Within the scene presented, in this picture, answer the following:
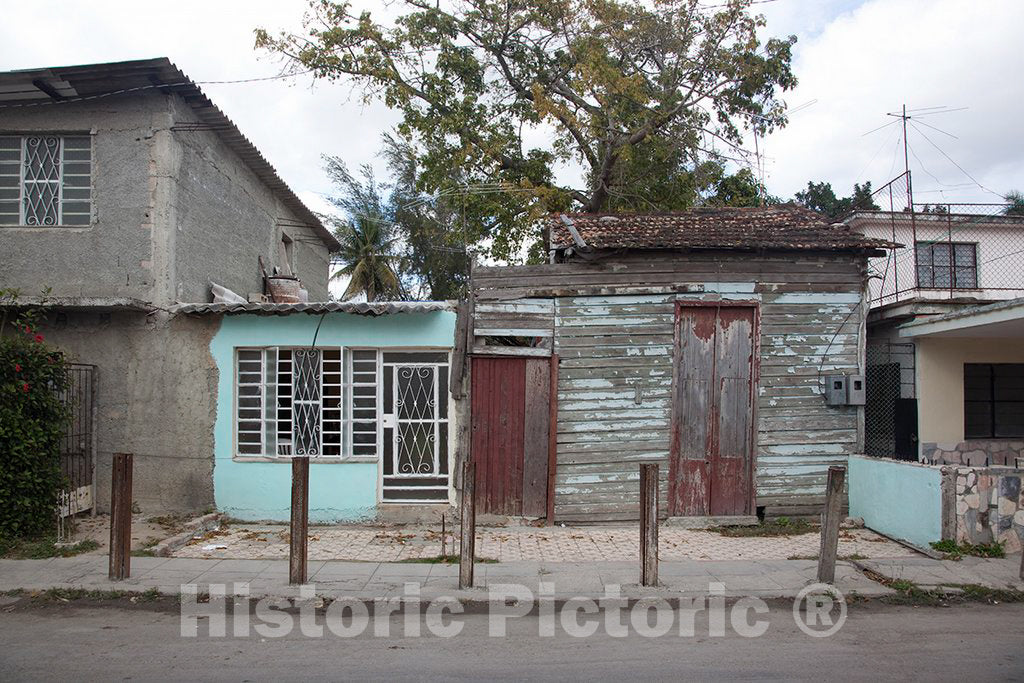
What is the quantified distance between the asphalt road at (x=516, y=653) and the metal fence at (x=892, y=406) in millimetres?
4762

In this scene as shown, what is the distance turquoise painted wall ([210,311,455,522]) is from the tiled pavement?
0.32 m

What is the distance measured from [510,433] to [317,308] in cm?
296

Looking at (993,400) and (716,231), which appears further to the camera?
(993,400)

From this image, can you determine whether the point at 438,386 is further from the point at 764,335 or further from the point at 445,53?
the point at 445,53

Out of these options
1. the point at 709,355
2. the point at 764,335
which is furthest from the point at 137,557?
the point at 764,335

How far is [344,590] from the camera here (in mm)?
6719

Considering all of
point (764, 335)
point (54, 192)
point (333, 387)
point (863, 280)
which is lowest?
point (333, 387)

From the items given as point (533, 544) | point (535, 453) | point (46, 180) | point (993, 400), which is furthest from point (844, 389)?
point (46, 180)

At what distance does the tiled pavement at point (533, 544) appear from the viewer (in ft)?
26.3

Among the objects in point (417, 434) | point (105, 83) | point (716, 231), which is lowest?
point (417, 434)

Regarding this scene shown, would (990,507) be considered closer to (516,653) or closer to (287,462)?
(516,653)

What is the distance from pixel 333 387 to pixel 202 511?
7.68 ft

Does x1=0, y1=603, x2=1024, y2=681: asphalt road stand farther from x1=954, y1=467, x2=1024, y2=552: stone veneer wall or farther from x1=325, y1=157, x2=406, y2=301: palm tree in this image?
x1=325, y1=157, x2=406, y2=301: palm tree

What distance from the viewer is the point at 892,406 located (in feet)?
35.4
